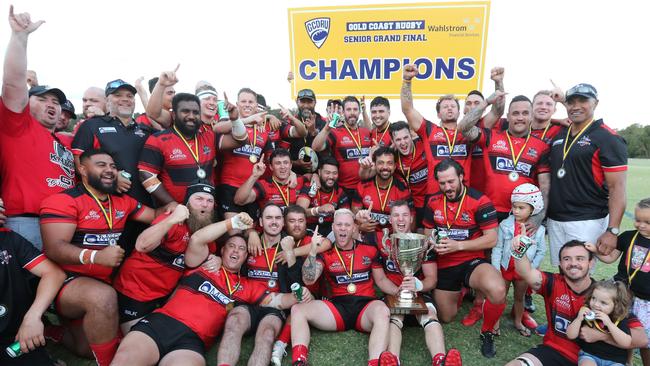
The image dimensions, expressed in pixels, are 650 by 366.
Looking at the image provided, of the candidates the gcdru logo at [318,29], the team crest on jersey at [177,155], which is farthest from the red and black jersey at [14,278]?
the gcdru logo at [318,29]

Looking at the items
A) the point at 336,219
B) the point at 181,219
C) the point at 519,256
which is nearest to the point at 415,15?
the point at 336,219

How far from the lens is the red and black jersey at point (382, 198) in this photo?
4.93 meters

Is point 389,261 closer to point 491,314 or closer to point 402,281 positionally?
point 402,281

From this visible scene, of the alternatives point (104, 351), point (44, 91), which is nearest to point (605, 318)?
point (104, 351)

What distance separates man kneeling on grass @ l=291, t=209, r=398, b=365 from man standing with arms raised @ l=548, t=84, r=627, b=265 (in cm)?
222

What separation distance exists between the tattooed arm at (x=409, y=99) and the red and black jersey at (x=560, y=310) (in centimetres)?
239

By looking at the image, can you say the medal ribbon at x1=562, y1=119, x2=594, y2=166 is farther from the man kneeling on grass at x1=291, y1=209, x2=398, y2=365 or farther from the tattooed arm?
the man kneeling on grass at x1=291, y1=209, x2=398, y2=365

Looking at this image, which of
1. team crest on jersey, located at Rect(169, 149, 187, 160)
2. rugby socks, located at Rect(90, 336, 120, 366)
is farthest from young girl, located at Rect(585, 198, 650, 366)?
rugby socks, located at Rect(90, 336, 120, 366)

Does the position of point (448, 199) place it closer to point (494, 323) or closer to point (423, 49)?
point (494, 323)

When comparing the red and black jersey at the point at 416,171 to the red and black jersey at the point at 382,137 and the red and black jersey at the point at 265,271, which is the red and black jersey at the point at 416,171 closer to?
the red and black jersey at the point at 382,137

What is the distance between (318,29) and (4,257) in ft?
22.7

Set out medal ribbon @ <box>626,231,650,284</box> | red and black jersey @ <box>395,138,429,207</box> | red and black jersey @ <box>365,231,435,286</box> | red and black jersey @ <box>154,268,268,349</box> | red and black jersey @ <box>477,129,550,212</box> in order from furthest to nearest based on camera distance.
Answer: red and black jersey @ <box>395,138,429,207</box> → red and black jersey @ <box>477,129,550,212</box> → red and black jersey @ <box>365,231,435,286</box> → red and black jersey @ <box>154,268,268,349</box> → medal ribbon @ <box>626,231,650,284</box>

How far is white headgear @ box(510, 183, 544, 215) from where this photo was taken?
398 cm

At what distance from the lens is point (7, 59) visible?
3.00 m
